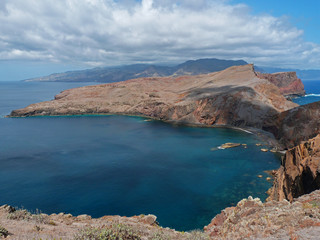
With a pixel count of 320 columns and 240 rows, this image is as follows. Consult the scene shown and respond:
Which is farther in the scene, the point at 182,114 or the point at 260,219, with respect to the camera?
the point at 182,114

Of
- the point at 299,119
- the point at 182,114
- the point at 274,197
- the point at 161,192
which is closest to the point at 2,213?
the point at 161,192

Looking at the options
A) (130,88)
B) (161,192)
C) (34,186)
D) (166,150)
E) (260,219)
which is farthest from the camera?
(130,88)

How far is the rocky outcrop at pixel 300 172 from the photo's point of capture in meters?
26.5

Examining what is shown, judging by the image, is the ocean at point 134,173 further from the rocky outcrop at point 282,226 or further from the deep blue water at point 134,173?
the rocky outcrop at point 282,226

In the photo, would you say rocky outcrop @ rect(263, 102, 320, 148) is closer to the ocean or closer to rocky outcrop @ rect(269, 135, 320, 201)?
the ocean

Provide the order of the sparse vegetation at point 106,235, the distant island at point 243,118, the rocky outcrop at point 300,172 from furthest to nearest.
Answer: the rocky outcrop at point 300,172 < the distant island at point 243,118 < the sparse vegetation at point 106,235

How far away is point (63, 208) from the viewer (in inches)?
1435

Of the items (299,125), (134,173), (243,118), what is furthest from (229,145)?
(134,173)

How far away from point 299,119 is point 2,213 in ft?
221

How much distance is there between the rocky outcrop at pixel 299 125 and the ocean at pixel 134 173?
784 cm

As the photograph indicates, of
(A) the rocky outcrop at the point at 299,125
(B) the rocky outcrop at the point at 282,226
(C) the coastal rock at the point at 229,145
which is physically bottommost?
(C) the coastal rock at the point at 229,145

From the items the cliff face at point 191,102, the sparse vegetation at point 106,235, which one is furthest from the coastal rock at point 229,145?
the sparse vegetation at point 106,235

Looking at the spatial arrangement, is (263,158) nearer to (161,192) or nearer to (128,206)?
(161,192)

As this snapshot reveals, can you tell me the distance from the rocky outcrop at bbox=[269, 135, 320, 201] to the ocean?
9415 mm
